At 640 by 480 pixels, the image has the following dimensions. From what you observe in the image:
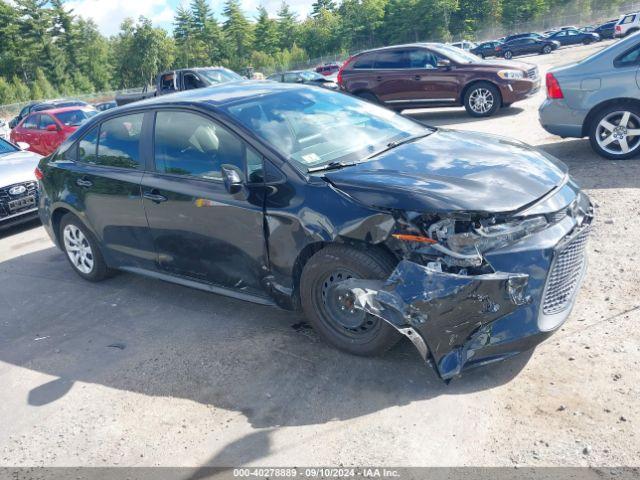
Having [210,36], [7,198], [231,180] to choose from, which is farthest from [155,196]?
[210,36]

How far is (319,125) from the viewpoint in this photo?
14.8 ft

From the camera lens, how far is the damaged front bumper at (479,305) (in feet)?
10.4

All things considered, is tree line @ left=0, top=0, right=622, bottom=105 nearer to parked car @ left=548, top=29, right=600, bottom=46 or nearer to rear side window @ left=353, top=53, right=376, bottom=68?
parked car @ left=548, top=29, right=600, bottom=46

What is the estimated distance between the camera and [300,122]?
14.7 feet

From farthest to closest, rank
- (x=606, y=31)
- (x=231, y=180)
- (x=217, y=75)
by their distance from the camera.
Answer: (x=606, y=31) → (x=217, y=75) → (x=231, y=180)

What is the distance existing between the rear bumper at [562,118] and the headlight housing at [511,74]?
4731mm

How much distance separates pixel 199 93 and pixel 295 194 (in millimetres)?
1731

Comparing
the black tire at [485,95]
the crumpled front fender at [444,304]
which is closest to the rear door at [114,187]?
the crumpled front fender at [444,304]

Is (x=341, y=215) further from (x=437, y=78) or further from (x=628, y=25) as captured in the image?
(x=628, y=25)

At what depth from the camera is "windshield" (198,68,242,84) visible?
54.3 feet

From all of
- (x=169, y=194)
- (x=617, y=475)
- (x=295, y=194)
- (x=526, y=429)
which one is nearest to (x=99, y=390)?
(x=169, y=194)

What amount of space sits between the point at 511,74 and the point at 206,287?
9941 millimetres

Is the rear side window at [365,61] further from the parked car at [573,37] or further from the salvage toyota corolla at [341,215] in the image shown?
the parked car at [573,37]

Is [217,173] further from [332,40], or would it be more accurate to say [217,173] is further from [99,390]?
[332,40]
